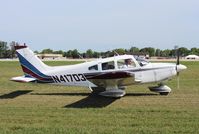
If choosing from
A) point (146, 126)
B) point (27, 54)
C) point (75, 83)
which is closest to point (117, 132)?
point (146, 126)

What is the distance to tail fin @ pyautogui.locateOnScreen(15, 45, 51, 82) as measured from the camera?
14969mm

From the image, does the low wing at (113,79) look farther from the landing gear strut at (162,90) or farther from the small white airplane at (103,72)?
the landing gear strut at (162,90)

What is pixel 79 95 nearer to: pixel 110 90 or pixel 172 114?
pixel 110 90

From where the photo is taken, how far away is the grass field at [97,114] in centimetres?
812

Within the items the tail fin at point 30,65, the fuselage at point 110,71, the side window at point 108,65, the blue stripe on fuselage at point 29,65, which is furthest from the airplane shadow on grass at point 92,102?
the blue stripe on fuselage at point 29,65

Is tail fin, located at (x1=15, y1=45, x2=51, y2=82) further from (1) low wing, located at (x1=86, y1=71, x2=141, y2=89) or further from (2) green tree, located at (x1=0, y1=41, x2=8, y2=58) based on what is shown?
(2) green tree, located at (x1=0, y1=41, x2=8, y2=58)

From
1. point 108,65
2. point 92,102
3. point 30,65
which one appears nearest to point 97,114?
point 92,102

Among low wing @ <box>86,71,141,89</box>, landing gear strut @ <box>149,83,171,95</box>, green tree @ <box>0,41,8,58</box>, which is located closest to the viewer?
low wing @ <box>86,71,141,89</box>

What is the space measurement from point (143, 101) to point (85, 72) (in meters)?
2.93

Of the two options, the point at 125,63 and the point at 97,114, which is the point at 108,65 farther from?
the point at 97,114

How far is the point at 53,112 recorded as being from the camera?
10.4 meters

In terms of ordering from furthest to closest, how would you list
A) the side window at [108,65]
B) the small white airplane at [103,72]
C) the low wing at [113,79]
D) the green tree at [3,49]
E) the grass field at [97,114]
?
the green tree at [3,49] → the side window at [108,65] → the small white airplane at [103,72] → the low wing at [113,79] → the grass field at [97,114]

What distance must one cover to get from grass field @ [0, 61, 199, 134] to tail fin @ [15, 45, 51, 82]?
0.82m

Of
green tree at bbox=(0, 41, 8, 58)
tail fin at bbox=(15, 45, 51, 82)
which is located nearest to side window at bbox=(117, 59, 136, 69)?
tail fin at bbox=(15, 45, 51, 82)
